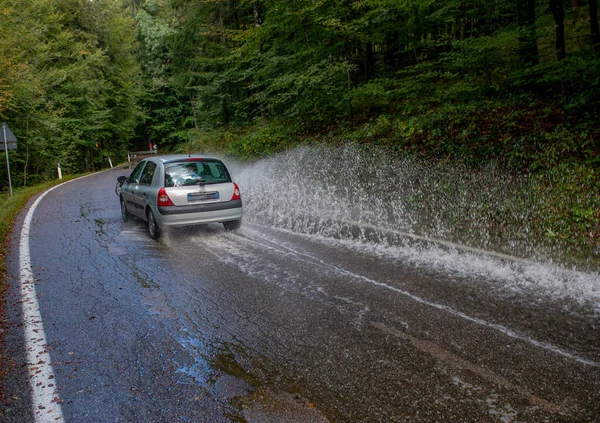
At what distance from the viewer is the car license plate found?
8422 mm

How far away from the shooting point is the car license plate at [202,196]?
8.42 metres

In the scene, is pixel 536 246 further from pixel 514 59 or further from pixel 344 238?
pixel 514 59

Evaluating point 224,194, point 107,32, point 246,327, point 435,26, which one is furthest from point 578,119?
point 107,32

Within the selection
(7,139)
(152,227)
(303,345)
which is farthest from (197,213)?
(7,139)

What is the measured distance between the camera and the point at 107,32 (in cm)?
3672

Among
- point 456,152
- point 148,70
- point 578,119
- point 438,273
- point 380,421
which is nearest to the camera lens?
point 380,421

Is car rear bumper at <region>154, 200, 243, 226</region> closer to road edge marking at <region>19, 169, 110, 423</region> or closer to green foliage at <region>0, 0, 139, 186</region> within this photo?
road edge marking at <region>19, 169, 110, 423</region>

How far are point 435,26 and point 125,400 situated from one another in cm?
2210

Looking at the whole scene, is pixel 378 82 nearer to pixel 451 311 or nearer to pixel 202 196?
pixel 202 196

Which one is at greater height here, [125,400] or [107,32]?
[107,32]

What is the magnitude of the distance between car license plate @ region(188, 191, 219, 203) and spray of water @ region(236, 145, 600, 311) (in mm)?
1666

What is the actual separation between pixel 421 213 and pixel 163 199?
17.8 ft

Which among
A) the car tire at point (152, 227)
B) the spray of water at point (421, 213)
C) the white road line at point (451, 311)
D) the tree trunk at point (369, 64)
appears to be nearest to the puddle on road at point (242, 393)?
the white road line at point (451, 311)

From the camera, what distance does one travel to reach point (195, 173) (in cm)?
869
